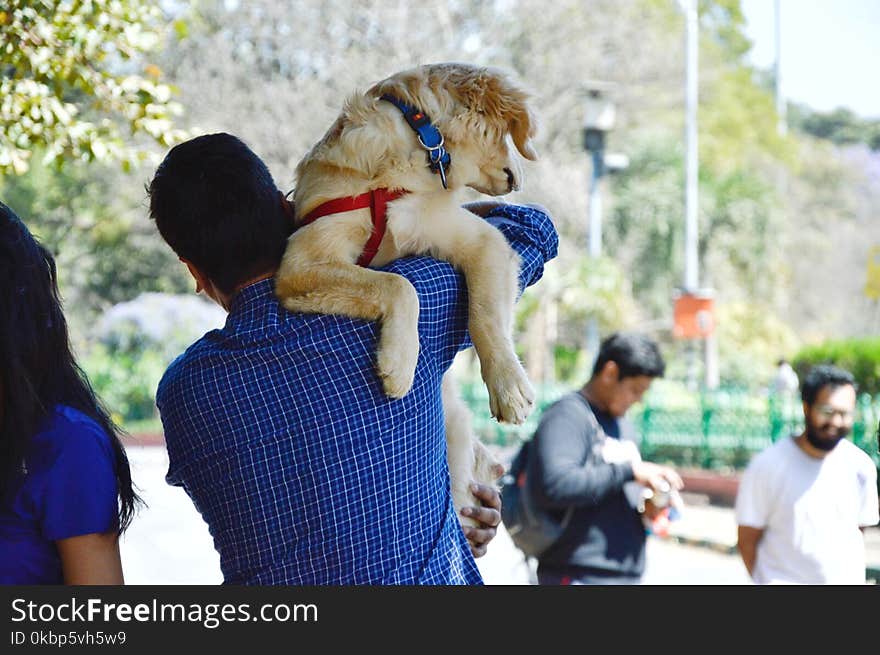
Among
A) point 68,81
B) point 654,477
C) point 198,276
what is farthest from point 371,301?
point 68,81

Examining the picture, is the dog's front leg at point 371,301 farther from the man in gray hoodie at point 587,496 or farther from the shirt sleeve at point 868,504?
the shirt sleeve at point 868,504

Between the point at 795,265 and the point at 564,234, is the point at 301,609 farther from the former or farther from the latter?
the point at 795,265

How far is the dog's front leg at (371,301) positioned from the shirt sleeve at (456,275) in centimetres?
4

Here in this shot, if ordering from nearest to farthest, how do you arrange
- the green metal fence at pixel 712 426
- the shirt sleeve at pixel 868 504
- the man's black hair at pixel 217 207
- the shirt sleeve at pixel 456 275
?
the man's black hair at pixel 217 207
the shirt sleeve at pixel 456 275
the shirt sleeve at pixel 868 504
the green metal fence at pixel 712 426

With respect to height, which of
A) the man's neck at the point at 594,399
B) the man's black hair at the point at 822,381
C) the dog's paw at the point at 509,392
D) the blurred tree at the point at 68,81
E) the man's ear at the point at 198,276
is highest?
the blurred tree at the point at 68,81

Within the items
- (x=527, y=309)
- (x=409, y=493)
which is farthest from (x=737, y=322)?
(x=409, y=493)

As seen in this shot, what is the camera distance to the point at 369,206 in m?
2.40

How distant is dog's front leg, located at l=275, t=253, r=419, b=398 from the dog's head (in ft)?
1.12

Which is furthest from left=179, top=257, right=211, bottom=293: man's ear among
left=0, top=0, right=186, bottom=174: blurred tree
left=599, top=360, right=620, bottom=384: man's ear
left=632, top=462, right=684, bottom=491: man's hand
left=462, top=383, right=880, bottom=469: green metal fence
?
left=462, top=383, right=880, bottom=469: green metal fence

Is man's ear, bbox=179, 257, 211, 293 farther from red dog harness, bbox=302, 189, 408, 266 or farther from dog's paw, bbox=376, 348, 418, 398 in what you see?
dog's paw, bbox=376, 348, 418, 398

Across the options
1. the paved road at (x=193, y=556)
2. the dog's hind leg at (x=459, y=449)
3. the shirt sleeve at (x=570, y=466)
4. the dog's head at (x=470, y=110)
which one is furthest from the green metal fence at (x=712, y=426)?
the dog's head at (x=470, y=110)

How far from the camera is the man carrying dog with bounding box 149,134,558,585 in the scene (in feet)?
6.43

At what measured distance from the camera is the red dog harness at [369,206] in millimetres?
Answer: 2361

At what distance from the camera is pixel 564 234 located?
81.6 ft
